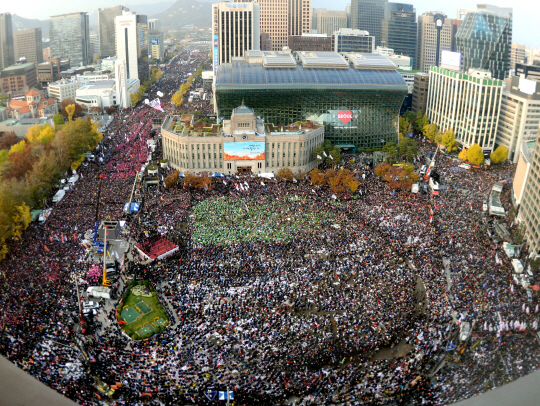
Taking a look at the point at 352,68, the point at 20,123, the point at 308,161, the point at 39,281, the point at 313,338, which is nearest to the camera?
the point at 313,338

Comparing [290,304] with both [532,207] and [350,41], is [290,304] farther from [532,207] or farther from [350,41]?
[350,41]

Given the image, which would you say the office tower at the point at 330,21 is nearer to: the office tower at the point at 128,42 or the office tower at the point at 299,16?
the office tower at the point at 299,16

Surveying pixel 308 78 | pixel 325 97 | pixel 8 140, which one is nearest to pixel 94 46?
pixel 8 140

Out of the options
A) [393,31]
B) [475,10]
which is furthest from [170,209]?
[393,31]

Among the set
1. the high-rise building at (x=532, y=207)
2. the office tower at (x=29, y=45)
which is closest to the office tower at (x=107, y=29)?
Result: the office tower at (x=29, y=45)

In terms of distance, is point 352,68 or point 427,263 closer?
point 427,263

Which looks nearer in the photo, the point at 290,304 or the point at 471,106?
the point at 290,304

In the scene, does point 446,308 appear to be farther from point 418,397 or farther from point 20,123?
point 20,123
